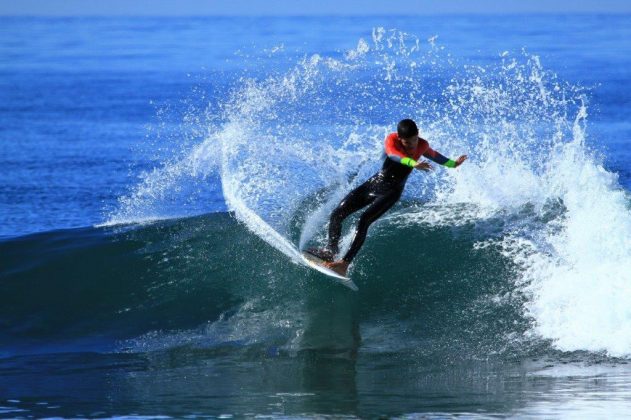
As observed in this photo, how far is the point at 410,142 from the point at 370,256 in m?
2.06

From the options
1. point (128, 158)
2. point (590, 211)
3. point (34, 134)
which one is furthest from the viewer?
point (34, 134)

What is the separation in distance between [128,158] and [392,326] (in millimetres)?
13314

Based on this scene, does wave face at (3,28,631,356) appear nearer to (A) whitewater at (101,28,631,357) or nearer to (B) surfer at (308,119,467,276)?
(A) whitewater at (101,28,631,357)

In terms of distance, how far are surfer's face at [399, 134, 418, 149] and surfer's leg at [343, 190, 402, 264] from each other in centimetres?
53

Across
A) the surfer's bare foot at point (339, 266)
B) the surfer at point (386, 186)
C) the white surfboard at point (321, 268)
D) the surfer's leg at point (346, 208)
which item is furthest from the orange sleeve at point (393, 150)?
the white surfboard at point (321, 268)

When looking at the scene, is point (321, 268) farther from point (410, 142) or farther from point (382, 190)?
point (410, 142)

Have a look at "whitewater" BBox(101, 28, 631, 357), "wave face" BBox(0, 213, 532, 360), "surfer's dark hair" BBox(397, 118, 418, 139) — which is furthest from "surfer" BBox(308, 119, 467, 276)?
"whitewater" BBox(101, 28, 631, 357)

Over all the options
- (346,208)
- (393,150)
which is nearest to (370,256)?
(346,208)

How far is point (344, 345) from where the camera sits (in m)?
10.8

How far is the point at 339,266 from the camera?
36.7 ft

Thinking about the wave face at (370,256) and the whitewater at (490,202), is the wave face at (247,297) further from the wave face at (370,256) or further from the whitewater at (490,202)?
the whitewater at (490,202)

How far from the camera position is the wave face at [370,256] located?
10969mm

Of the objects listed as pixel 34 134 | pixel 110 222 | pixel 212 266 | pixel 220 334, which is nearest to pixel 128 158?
pixel 34 134

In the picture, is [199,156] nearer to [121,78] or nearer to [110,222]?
→ [110,222]
